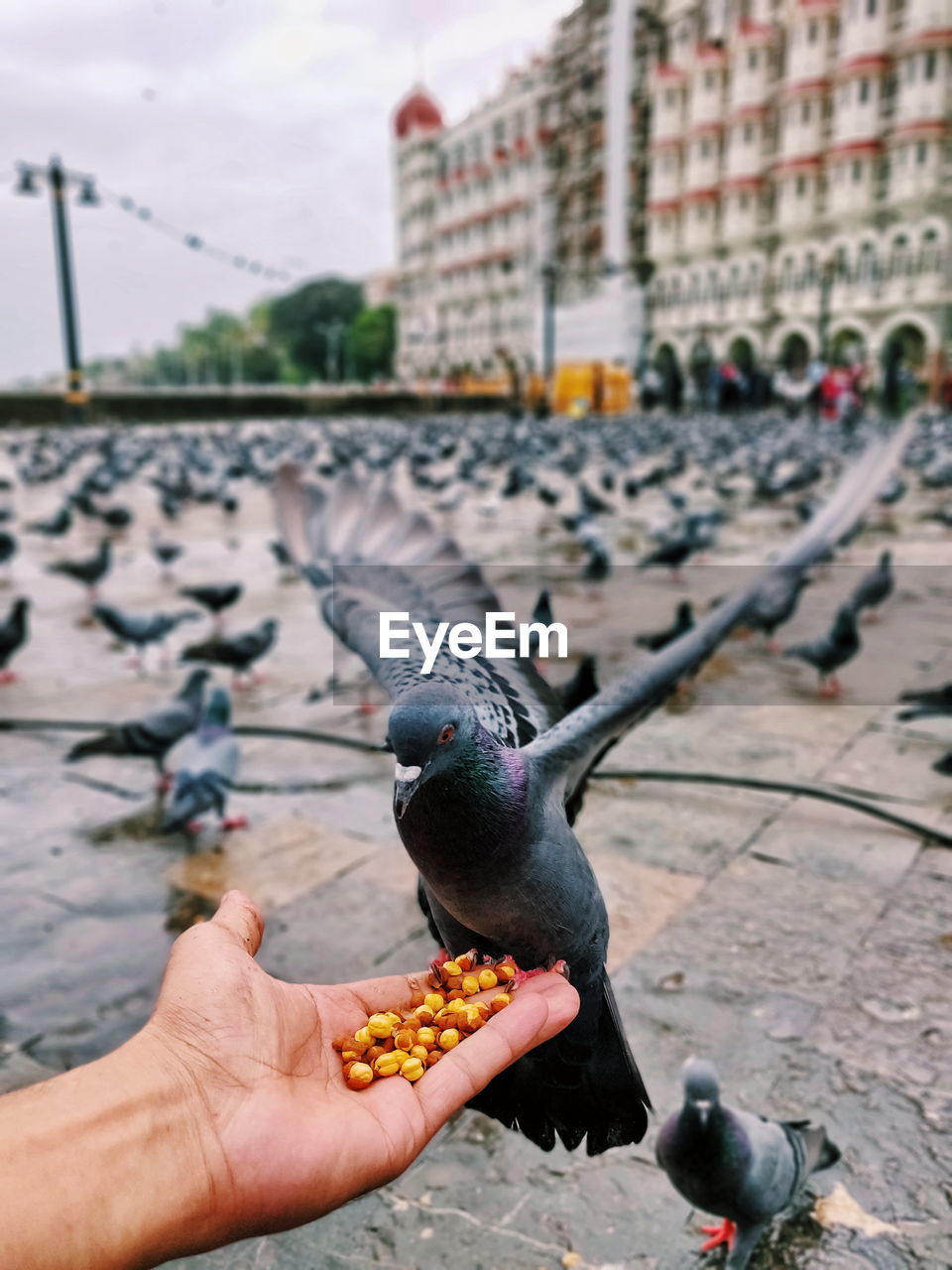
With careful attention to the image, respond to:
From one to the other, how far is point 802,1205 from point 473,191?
263 ft

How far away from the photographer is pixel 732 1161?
6.38 ft

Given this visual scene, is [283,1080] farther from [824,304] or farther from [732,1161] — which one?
[824,304]

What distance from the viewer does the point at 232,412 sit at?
37.6 metres

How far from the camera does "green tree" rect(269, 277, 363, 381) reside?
9538cm

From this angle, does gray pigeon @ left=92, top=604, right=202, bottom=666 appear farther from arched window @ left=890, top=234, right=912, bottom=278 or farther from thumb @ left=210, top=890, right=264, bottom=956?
arched window @ left=890, top=234, right=912, bottom=278

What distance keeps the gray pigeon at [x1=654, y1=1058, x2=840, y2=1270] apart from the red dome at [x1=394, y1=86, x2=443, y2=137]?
89335 millimetres

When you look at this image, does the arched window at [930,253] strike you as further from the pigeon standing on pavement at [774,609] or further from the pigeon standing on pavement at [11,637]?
the pigeon standing on pavement at [11,637]

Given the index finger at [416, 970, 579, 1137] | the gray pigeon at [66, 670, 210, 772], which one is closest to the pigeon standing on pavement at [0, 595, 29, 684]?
the gray pigeon at [66, 670, 210, 772]

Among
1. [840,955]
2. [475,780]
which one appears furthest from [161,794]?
[475,780]

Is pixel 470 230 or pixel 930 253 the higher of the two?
pixel 470 230

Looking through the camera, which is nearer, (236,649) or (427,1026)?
(427,1026)

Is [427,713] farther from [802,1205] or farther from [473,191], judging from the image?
[473,191]

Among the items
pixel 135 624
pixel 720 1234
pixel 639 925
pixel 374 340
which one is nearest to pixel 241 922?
pixel 720 1234

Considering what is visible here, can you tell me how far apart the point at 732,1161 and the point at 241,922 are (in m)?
1.10
